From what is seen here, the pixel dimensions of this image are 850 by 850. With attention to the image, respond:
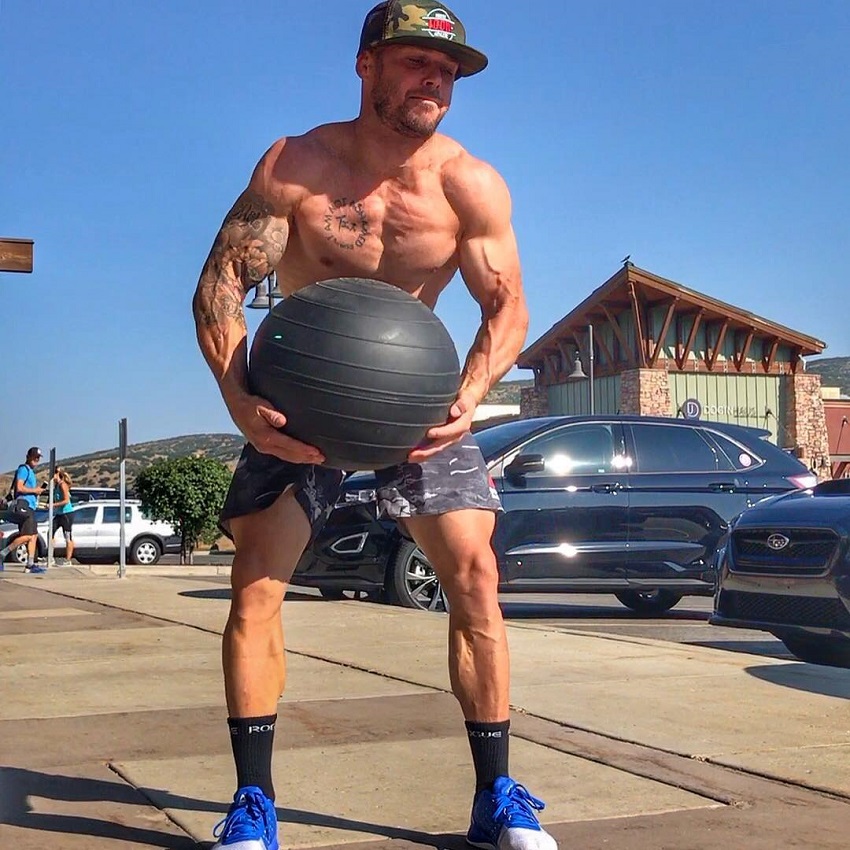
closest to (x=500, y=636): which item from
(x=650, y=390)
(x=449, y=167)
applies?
(x=449, y=167)

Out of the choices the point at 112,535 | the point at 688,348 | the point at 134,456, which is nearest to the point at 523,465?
the point at 112,535

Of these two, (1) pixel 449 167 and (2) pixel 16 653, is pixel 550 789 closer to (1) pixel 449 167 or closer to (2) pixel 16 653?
(1) pixel 449 167

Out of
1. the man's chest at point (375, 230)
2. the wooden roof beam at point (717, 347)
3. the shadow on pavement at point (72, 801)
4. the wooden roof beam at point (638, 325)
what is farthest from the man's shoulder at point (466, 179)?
the wooden roof beam at point (717, 347)

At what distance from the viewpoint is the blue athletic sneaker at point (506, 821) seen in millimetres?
3062

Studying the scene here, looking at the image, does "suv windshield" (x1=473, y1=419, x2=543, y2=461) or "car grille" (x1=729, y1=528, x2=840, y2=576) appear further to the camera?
"suv windshield" (x1=473, y1=419, x2=543, y2=461)

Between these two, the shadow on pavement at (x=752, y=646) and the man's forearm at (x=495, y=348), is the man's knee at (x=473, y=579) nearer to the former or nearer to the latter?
the man's forearm at (x=495, y=348)

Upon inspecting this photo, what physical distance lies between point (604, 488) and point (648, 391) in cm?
3475

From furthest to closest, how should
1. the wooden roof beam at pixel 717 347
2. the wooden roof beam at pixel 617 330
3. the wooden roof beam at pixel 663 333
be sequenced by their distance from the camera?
the wooden roof beam at pixel 617 330 < the wooden roof beam at pixel 717 347 < the wooden roof beam at pixel 663 333

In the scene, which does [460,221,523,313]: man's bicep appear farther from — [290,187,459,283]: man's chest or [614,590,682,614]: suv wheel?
[614,590,682,614]: suv wheel

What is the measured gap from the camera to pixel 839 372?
630 ft

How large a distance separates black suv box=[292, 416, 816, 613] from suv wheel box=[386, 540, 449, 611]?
0.01m

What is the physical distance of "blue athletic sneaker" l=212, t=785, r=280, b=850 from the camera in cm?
300

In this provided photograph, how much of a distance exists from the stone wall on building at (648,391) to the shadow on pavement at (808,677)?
37.8m

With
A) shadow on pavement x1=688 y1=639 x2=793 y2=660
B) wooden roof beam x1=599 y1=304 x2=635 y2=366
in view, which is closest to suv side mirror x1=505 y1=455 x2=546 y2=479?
shadow on pavement x1=688 y1=639 x2=793 y2=660
